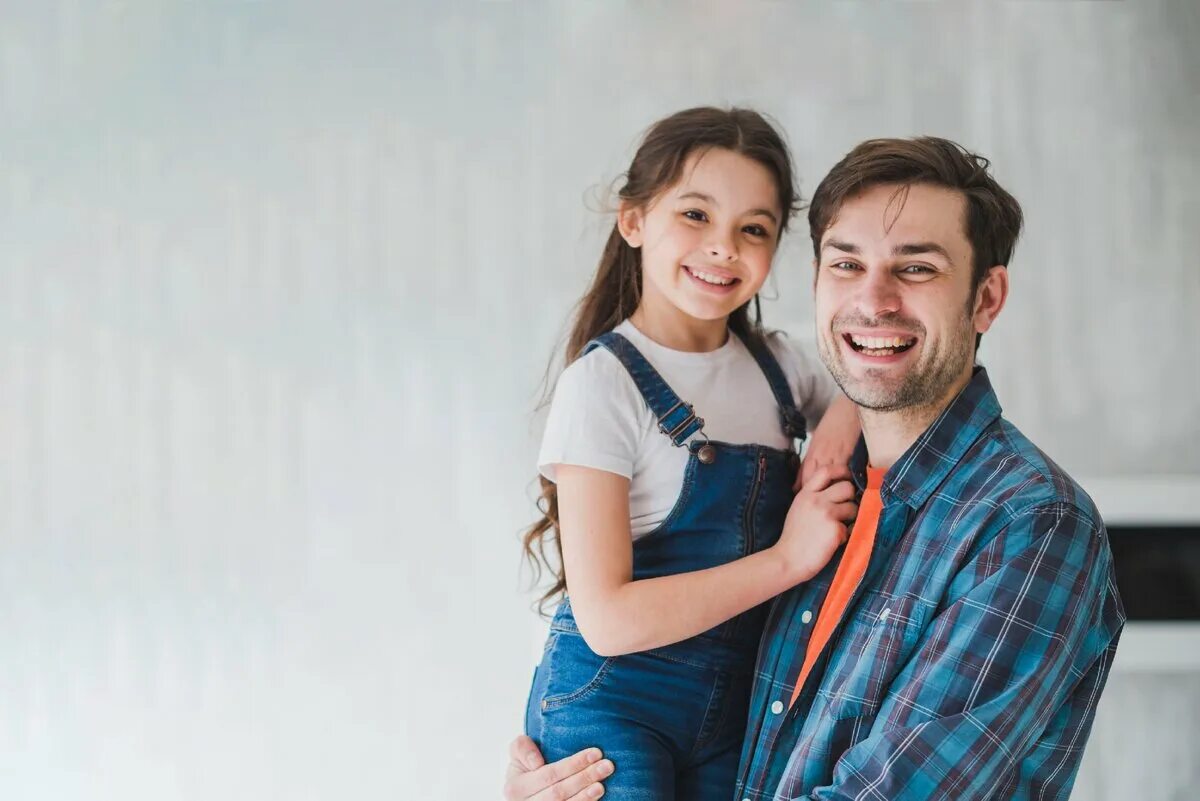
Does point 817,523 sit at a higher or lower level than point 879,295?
lower

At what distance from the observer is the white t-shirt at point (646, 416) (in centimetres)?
142

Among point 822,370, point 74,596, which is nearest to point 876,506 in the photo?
point 822,370

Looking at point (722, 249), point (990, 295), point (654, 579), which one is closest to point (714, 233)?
point (722, 249)

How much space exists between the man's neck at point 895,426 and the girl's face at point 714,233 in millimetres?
250

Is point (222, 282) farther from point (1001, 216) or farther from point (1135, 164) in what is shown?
point (1135, 164)

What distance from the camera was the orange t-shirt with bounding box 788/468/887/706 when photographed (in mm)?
1304

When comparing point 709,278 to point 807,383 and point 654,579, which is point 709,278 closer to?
point 807,383

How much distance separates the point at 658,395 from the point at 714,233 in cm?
24

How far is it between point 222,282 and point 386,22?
0.66 m

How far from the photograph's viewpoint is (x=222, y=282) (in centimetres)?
234

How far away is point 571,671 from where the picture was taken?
1476 mm

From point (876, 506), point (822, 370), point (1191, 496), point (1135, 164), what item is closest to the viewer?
point (876, 506)

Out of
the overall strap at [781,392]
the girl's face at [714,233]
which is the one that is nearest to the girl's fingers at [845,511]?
the overall strap at [781,392]

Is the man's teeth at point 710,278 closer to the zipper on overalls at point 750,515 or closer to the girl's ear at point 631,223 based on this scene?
the girl's ear at point 631,223
